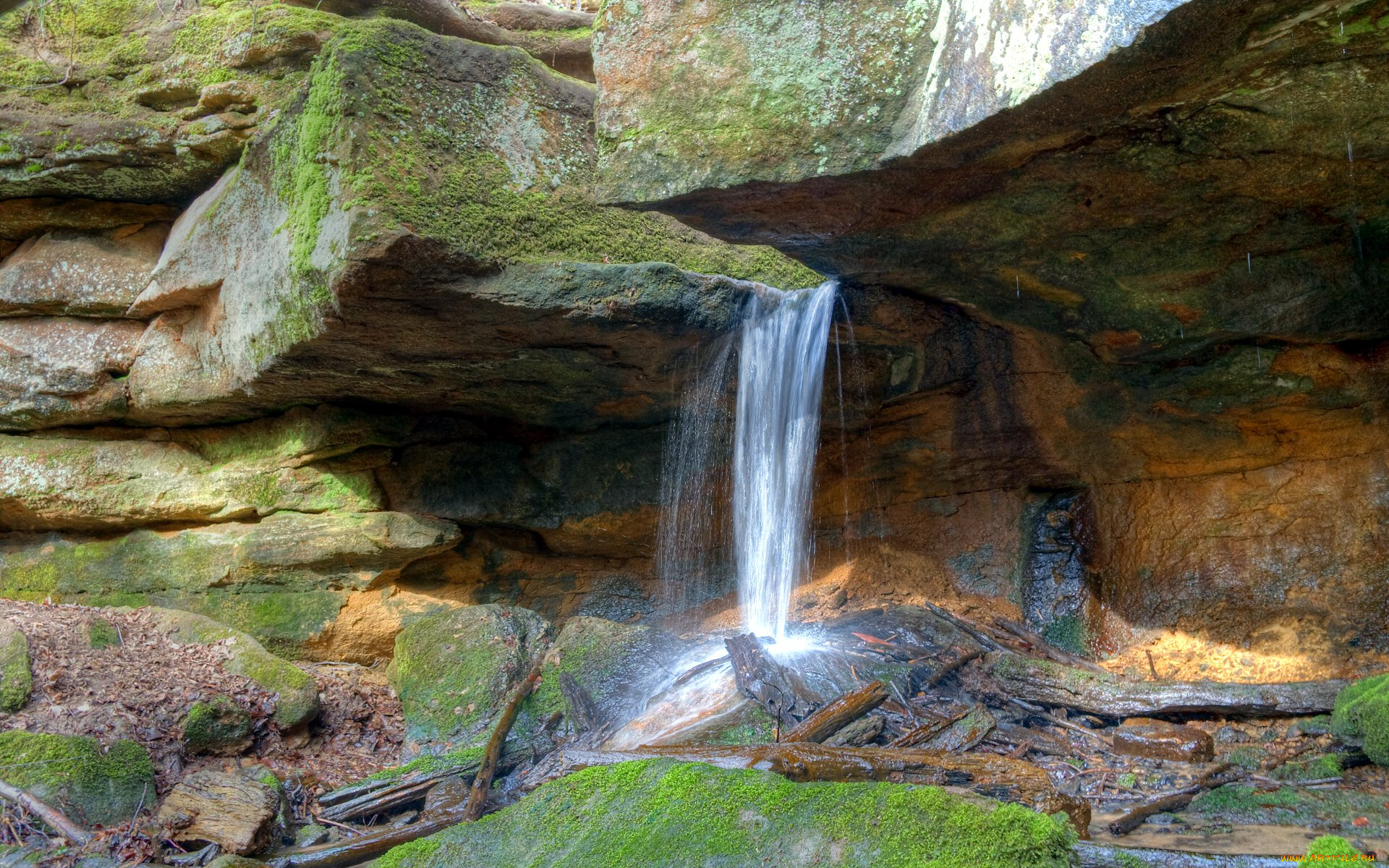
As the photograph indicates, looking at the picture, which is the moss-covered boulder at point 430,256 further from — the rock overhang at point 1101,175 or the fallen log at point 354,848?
the fallen log at point 354,848

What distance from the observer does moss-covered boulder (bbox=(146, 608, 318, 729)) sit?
20.7 feet

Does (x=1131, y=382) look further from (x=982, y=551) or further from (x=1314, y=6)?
(x=1314, y=6)

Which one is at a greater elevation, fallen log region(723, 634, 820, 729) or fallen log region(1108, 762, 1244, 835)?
fallen log region(723, 634, 820, 729)

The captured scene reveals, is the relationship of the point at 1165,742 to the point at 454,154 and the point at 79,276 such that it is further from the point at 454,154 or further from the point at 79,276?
the point at 79,276

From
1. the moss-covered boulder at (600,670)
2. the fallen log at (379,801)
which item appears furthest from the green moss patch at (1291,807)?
the fallen log at (379,801)

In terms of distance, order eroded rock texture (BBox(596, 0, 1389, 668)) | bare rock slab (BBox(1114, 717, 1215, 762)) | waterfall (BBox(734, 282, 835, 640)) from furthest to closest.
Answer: waterfall (BBox(734, 282, 835, 640)) → bare rock slab (BBox(1114, 717, 1215, 762)) → eroded rock texture (BBox(596, 0, 1389, 668))

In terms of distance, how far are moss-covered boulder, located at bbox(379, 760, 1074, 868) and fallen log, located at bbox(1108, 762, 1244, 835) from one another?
118 cm

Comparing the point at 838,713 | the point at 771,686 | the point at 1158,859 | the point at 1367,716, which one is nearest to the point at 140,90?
the point at 771,686

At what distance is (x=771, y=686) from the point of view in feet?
19.5

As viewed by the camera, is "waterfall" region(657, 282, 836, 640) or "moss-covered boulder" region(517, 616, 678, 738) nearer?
"moss-covered boulder" region(517, 616, 678, 738)

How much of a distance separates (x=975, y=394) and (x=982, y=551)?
63.1 inches

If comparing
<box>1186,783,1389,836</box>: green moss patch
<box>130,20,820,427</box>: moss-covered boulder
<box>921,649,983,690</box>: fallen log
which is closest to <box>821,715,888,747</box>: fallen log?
<box>921,649,983,690</box>: fallen log

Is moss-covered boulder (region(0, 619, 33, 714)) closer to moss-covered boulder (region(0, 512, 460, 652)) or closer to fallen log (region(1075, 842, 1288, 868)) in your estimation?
moss-covered boulder (region(0, 512, 460, 652))

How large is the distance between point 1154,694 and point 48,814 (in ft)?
20.5
